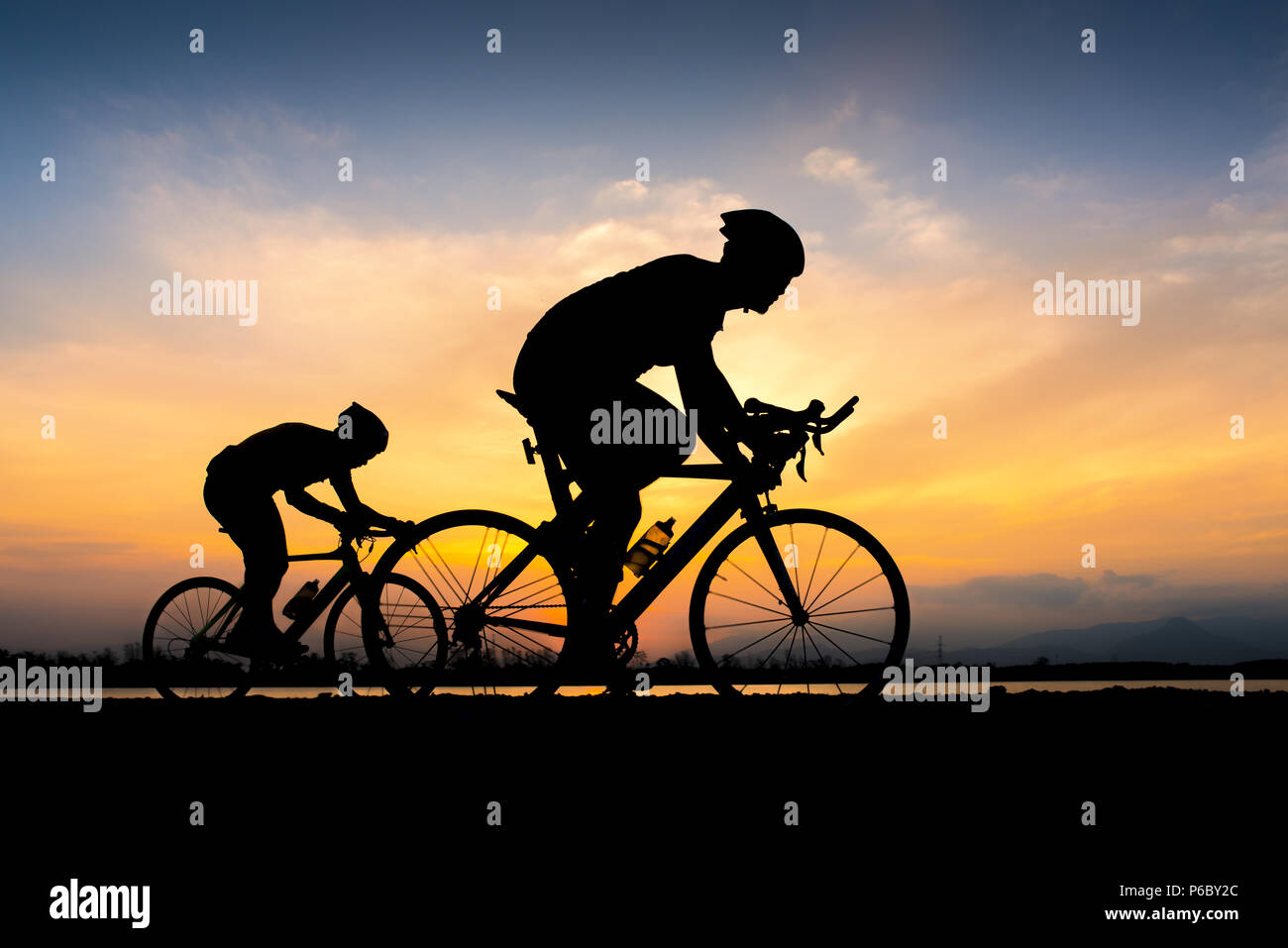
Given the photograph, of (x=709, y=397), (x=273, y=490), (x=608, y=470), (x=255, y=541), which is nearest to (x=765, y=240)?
(x=709, y=397)

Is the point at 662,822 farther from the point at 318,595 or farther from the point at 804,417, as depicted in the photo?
the point at 318,595

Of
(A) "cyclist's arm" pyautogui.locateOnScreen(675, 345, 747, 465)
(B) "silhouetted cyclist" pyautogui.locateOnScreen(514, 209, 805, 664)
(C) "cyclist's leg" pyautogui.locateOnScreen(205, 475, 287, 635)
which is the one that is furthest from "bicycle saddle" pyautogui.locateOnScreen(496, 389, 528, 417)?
(C) "cyclist's leg" pyautogui.locateOnScreen(205, 475, 287, 635)

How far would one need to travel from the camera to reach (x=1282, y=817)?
328 centimetres

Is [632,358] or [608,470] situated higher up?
[632,358]

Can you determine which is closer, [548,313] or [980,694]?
[548,313]

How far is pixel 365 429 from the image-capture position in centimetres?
A: 712

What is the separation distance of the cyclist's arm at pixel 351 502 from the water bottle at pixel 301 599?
1.30 m

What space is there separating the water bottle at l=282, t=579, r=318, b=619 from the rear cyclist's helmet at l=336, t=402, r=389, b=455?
1563 millimetres

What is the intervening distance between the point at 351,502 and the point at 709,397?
341 centimetres

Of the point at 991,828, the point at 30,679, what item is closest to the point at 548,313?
the point at 991,828

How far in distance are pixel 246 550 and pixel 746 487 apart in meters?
4.78

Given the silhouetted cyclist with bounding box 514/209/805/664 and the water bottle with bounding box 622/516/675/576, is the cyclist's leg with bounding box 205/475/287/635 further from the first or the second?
the water bottle with bounding box 622/516/675/576

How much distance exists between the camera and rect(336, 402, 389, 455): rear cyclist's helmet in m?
7.04
